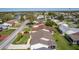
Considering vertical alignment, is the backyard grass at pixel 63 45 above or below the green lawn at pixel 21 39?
below

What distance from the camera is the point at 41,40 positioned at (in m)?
2.43

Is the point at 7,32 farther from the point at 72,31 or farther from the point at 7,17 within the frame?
the point at 72,31

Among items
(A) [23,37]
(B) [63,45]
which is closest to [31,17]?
(A) [23,37]

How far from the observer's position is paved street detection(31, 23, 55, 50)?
241 cm

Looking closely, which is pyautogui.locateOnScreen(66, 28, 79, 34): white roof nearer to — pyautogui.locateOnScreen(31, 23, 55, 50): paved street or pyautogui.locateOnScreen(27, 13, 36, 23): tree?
pyautogui.locateOnScreen(31, 23, 55, 50): paved street

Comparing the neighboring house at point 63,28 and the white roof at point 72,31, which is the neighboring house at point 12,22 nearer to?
the neighboring house at point 63,28

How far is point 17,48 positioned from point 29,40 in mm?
231

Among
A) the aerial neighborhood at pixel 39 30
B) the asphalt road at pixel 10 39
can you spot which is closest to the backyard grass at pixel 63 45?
the aerial neighborhood at pixel 39 30

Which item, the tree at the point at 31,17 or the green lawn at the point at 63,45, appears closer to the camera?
the green lawn at the point at 63,45

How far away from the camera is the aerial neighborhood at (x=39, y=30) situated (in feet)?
7.90

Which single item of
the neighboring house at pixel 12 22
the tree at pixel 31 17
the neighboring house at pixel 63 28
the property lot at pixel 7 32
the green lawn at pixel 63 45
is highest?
the tree at pixel 31 17

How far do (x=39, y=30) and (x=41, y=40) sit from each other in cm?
18
